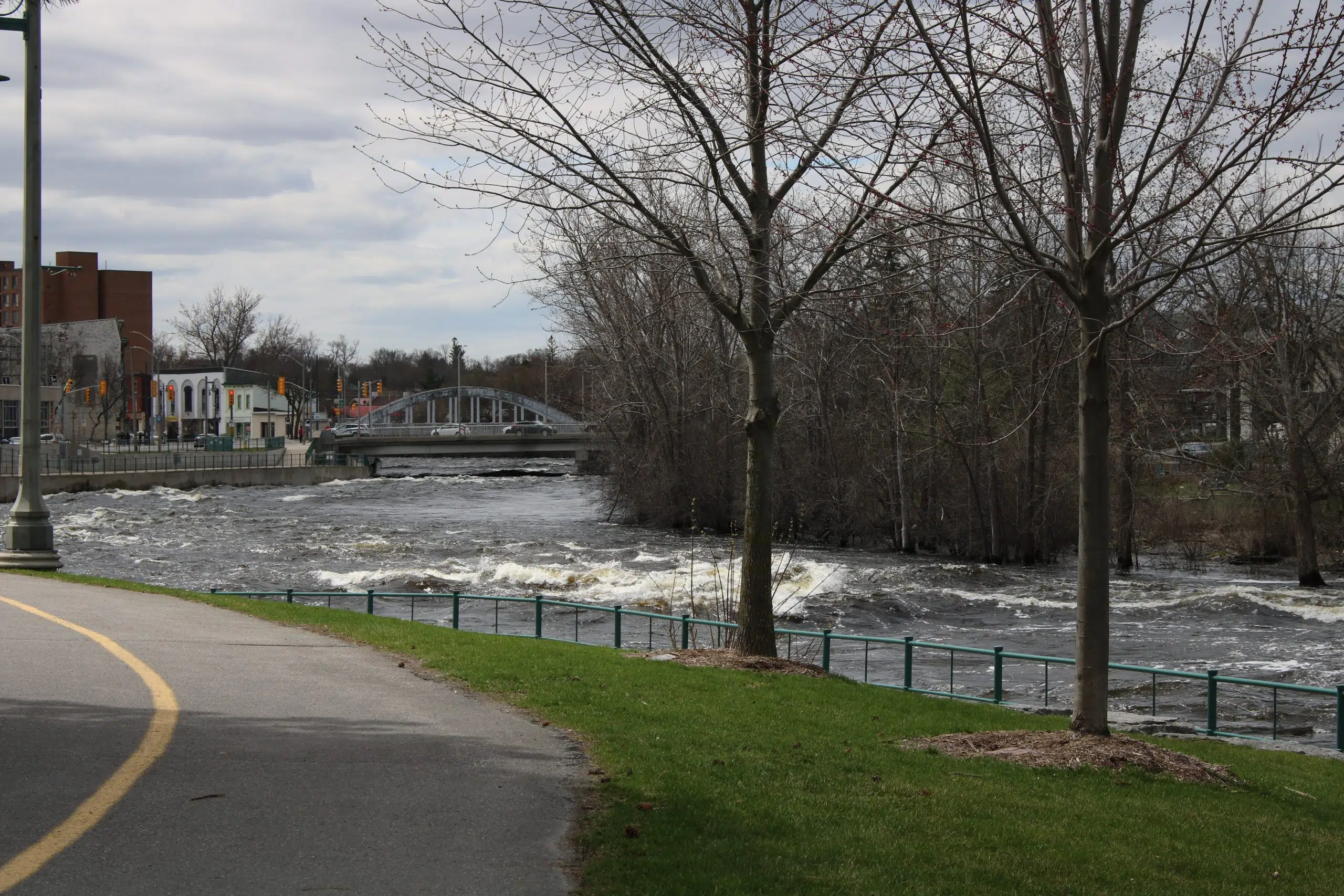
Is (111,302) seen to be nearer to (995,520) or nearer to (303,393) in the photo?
(303,393)

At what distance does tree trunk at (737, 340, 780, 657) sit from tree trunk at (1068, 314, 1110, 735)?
4.13 metres

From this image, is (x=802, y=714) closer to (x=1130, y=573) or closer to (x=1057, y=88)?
(x=1057, y=88)

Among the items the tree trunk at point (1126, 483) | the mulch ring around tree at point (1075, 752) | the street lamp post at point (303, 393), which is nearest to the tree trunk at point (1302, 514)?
the tree trunk at point (1126, 483)

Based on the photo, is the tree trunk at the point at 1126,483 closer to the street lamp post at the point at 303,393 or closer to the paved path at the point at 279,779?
the paved path at the point at 279,779

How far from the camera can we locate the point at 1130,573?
37938mm

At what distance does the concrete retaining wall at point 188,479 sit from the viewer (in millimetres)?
65875

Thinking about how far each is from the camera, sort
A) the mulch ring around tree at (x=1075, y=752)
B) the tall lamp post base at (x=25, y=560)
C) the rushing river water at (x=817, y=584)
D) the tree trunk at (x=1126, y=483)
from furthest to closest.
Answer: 1. the tree trunk at (x=1126, y=483)
2. the rushing river water at (x=817, y=584)
3. the tall lamp post base at (x=25, y=560)
4. the mulch ring around tree at (x=1075, y=752)

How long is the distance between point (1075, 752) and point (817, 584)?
75.6 feet

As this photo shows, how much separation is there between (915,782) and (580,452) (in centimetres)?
7575

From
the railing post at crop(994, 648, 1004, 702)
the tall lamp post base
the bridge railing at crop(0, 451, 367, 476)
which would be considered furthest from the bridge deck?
the railing post at crop(994, 648, 1004, 702)

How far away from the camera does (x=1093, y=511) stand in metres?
9.47

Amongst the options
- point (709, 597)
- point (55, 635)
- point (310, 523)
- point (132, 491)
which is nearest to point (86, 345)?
point (132, 491)

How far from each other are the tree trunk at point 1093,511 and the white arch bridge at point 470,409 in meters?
83.5

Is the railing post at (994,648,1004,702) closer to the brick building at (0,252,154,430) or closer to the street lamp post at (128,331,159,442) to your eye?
the street lamp post at (128,331,159,442)
